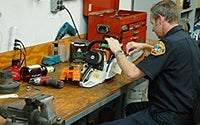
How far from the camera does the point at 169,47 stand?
225 cm

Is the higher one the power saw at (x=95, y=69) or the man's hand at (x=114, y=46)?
the man's hand at (x=114, y=46)

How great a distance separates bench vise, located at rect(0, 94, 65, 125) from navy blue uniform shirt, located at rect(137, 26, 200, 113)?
0.84 meters

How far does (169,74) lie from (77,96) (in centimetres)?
60

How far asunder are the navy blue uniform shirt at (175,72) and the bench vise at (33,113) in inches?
33.1

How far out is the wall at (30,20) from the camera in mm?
2416

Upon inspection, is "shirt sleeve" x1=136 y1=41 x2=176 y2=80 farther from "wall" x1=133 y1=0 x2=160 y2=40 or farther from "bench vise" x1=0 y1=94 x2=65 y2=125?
"wall" x1=133 y1=0 x2=160 y2=40

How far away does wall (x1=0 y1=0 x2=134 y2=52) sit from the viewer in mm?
2416

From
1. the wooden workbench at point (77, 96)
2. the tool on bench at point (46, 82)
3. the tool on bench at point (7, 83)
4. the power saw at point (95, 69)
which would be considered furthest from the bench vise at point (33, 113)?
the power saw at point (95, 69)

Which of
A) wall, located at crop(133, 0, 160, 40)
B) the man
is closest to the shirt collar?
the man

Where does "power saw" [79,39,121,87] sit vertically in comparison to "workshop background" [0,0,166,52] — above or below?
below

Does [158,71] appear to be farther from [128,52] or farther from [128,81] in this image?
[128,52]

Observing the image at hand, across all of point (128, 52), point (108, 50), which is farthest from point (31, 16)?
point (128, 52)

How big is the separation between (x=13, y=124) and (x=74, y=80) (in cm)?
78

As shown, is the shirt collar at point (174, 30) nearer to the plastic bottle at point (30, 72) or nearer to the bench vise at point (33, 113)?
the plastic bottle at point (30, 72)
